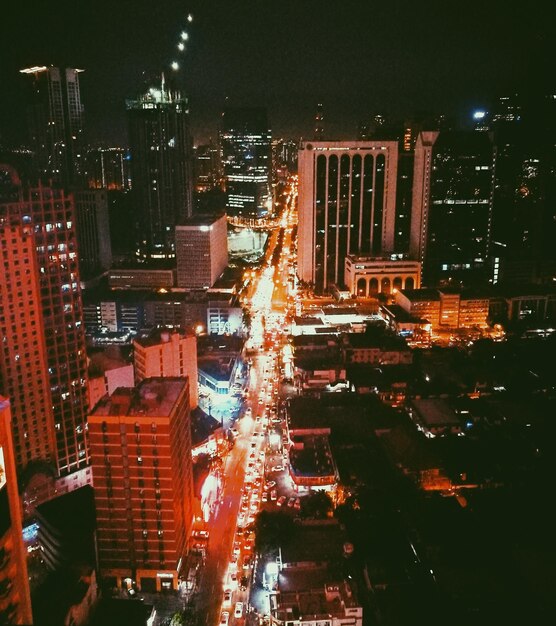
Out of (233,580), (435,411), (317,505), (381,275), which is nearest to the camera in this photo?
(233,580)

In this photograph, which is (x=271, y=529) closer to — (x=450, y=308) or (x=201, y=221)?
(x=450, y=308)

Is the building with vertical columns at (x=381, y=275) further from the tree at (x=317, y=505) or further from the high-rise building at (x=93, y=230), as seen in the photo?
the tree at (x=317, y=505)

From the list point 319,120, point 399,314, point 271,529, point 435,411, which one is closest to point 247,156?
point 319,120

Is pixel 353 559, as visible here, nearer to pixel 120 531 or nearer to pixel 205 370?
pixel 120 531

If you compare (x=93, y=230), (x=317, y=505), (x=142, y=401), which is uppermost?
(x=93, y=230)

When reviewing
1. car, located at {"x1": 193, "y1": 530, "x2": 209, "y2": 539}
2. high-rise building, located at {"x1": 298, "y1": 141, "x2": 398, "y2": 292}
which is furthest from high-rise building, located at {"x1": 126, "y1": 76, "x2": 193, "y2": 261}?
car, located at {"x1": 193, "y1": 530, "x2": 209, "y2": 539}

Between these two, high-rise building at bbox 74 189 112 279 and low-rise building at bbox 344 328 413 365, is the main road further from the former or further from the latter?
high-rise building at bbox 74 189 112 279

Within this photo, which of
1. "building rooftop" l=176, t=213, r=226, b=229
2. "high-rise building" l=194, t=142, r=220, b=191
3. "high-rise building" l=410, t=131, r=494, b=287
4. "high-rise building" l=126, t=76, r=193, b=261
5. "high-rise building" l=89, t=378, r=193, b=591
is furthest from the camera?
"high-rise building" l=194, t=142, r=220, b=191
